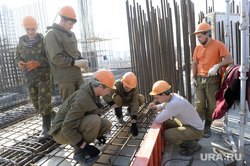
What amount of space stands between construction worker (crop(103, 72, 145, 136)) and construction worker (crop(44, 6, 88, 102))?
2.11 ft

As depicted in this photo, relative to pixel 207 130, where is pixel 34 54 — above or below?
above

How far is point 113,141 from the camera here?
2982mm

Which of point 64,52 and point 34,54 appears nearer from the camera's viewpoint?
point 64,52

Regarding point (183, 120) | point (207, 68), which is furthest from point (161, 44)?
point (183, 120)

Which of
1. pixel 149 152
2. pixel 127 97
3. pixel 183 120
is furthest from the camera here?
pixel 127 97

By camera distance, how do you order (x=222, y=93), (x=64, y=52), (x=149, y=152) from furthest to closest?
(x=64, y=52) → (x=222, y=93) → (x=149, y=152)

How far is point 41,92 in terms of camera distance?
127 inches

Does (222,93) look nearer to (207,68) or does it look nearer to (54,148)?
(207,68)

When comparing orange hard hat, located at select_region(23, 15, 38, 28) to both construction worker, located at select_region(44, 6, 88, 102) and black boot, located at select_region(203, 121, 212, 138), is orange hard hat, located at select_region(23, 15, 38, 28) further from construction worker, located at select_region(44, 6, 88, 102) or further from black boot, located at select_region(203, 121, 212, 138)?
black boot, located at select_region(203, 121, 212, 138)

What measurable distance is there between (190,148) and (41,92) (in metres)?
2.61

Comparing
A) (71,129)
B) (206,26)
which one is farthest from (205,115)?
(71,129)

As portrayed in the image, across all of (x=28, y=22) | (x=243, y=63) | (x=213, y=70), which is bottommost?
(x=213, y=70)

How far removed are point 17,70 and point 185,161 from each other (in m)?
7.22

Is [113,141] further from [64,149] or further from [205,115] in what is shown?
[205,115]
